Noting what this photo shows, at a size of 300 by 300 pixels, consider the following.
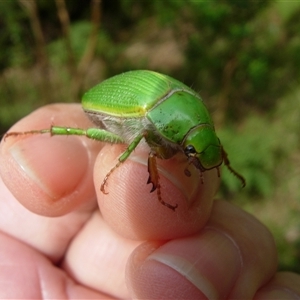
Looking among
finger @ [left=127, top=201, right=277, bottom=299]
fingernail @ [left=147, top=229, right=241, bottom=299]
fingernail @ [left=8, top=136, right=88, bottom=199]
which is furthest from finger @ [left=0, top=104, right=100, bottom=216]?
fingernail @ [left=147, top=229, right=241, bottom=299]

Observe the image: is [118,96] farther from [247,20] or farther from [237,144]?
[247,20]

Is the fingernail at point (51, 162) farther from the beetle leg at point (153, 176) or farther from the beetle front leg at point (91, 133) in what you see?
the beetle leg at point (153, 176)

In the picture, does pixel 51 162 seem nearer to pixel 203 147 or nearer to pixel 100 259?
pixel 100 259

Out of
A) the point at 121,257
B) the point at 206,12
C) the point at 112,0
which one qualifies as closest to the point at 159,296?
the point at 121,257

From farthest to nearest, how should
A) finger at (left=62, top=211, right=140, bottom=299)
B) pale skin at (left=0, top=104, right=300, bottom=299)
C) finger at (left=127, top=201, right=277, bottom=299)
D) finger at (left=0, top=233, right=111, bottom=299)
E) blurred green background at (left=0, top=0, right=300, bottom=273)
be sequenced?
blurred green background at (left=0, top=0, right=300, bottom=273) < finger at (left=62, top=211, right=140, bottom=299) < finger at (left=0, top=233, right=111, bottom=299) < pale skin at (left=0, top=104, right=300, bottom=299) < finger at (left=127, top=201, right=277, bottom=299)

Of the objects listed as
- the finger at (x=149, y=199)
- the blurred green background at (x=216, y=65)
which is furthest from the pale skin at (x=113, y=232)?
the blurred green background at (x=216, y=65)

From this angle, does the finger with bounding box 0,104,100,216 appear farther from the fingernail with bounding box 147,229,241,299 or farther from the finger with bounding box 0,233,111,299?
the fingernail with bounding box 147,229,241,299
